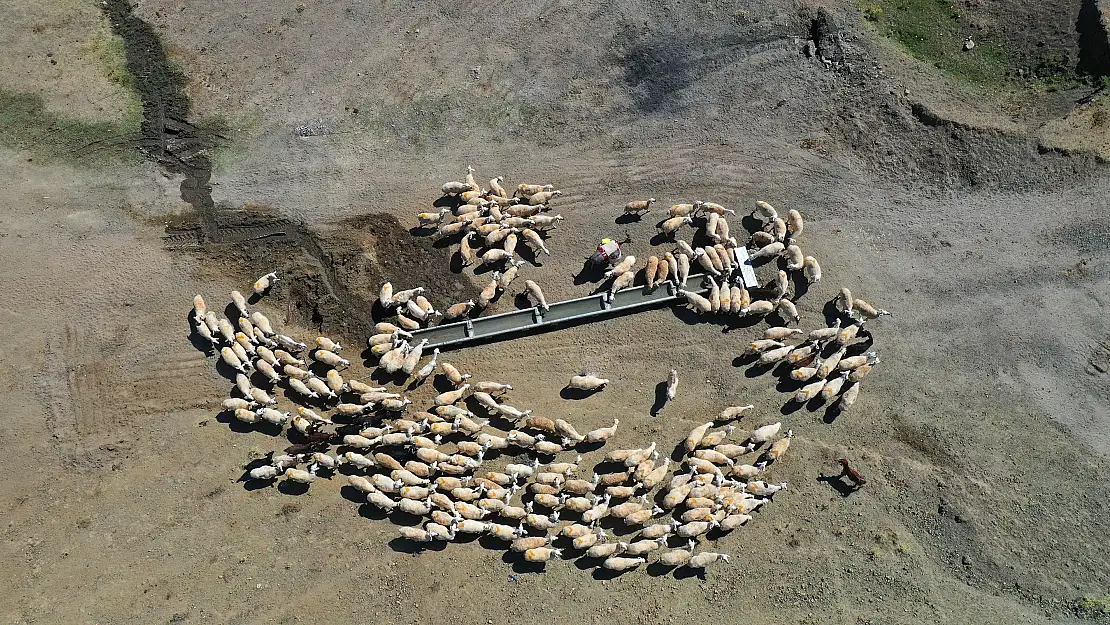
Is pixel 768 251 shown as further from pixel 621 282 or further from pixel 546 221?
pixel 546 221

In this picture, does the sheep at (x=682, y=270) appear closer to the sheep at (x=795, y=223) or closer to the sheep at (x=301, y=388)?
the sheep at (x=795, y=223)

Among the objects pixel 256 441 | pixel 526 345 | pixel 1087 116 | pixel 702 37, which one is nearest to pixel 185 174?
pixel 256 441

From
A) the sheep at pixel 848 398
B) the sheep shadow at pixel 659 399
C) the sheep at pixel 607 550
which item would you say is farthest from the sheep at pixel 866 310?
the sheep at pixel 607 550

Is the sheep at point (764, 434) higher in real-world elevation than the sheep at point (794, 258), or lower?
lower

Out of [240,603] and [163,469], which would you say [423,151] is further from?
[240,603]

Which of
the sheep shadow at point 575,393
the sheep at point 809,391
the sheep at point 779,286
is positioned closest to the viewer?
the sheep at point 809,391

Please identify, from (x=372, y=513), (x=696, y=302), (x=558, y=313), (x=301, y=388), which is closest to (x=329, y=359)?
(x=301, y=388)
